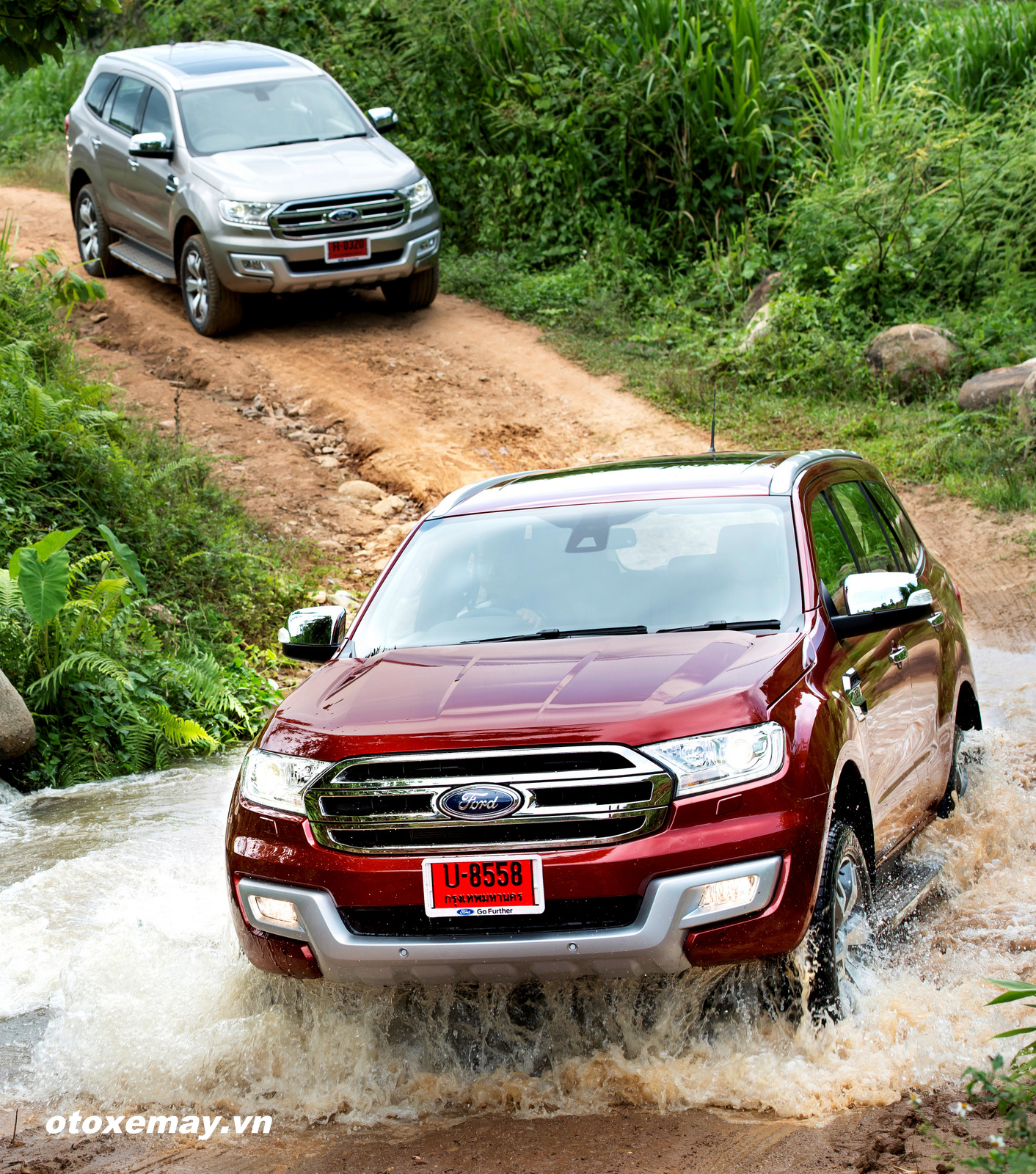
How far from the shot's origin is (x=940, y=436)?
11141mm

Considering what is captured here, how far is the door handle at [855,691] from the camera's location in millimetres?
4016

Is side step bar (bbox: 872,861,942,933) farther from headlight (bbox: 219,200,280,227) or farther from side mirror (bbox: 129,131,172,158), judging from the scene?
side mirror (bbox: 129,131,172,158)

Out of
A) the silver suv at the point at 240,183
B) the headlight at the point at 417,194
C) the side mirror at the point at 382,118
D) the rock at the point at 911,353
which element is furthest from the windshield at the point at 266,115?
the rock at the point at 911,353

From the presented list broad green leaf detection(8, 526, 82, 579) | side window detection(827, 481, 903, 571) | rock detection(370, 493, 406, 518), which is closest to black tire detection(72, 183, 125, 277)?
rock detection(370, 493, 406, 518)

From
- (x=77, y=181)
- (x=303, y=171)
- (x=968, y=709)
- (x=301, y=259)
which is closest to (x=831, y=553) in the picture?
(x=968, y=709)

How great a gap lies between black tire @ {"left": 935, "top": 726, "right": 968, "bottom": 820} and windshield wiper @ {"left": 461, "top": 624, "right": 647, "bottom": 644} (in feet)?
5.72

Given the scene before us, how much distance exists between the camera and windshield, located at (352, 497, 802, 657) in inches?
169

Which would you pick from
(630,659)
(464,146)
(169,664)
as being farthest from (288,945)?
(464,146)

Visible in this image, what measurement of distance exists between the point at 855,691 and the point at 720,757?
0.83 m

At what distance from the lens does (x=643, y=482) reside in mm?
4938

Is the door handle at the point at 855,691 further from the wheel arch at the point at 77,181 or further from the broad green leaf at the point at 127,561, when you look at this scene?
the wheel arch at the point at 77,181

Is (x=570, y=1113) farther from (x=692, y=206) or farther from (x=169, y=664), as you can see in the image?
(x=692, y=206)

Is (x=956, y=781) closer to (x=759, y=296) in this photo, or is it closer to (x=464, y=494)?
(x=464, y=494)

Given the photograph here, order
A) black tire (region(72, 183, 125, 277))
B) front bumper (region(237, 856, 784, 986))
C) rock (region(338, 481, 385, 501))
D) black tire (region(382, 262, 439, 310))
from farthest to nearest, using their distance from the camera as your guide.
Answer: black tire (region(72, 183, 125, 277)), black tire (region(382, 262, 439, 310)), rock (region(338, 481, 385, 501)), front bumper (region(237, 856, 784, 986))
